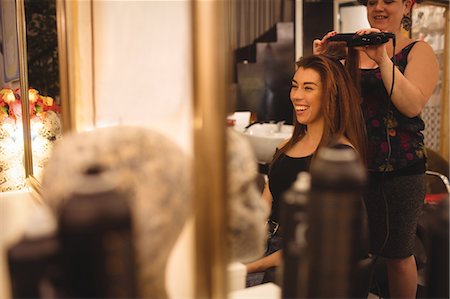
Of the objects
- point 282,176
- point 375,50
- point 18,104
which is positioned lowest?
point 282,176

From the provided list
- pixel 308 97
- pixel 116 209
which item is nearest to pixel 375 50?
pixel 308 97

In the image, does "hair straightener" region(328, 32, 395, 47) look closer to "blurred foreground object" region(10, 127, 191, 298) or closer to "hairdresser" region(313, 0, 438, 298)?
"hairdresser" region(313, 0, 438, 298)

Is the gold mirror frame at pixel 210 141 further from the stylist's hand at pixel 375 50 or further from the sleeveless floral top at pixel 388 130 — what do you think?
the sleeveless floral top at pixel 388 130

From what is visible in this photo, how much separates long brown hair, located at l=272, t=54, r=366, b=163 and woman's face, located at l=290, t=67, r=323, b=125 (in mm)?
10

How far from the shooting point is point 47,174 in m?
0.50

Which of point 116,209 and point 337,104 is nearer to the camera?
point 116,209

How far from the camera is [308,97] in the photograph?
91cm

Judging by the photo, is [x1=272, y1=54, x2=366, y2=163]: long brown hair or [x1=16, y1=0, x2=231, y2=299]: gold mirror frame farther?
[x1=272, y1=54, x2=366, y2=163]: long brown hair

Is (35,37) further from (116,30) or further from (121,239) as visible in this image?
(121,239)

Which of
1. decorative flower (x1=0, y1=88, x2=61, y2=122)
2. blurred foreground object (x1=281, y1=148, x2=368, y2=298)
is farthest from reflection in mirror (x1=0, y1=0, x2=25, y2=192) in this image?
blurred foreground object (x1=281, y1=148, x2=368, y2=298)

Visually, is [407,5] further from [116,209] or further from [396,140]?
[116,209]

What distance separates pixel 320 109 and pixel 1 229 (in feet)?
2.47

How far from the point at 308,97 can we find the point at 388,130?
0.29m

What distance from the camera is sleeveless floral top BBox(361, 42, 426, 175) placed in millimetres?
1058
